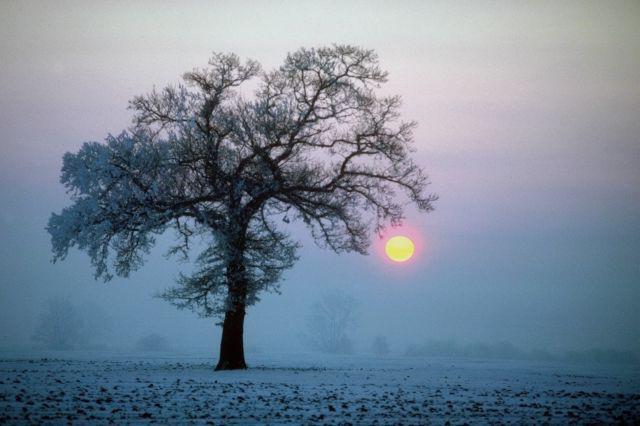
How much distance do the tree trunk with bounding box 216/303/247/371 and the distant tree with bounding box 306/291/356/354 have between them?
233 ft

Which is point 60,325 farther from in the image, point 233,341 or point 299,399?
point 299,399

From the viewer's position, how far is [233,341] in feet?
85.7

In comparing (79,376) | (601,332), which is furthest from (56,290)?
(79,376)

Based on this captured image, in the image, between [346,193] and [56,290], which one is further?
[56,290]

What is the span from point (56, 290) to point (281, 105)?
198988 mm

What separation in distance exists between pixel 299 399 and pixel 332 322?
274ft

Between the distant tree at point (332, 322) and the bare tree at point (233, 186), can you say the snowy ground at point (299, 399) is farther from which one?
the distant tree at point (332, 322)

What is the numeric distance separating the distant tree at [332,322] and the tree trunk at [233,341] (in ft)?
233

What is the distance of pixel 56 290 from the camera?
195 m

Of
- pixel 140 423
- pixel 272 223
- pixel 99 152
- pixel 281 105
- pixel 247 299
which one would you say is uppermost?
pixel 281 105

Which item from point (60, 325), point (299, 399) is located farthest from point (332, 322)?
point (299, 399)

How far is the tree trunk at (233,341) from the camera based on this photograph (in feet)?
84.8

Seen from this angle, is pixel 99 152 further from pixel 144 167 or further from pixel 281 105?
pixel 281 105

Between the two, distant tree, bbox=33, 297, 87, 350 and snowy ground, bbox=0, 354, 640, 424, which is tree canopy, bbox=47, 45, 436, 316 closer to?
snowy ground, bbox=0, 354, 640, 424
